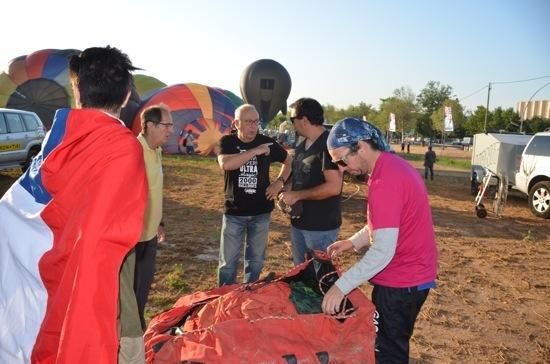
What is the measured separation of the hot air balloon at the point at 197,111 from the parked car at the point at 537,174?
15486mm

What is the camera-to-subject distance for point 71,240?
5.78 ft

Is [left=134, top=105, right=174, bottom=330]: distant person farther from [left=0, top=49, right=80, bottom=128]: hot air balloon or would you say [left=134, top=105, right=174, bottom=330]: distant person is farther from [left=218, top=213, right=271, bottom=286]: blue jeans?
[left=0, top=49, right=80, bottom=128]: hot air balloon

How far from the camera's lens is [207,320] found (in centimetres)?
282

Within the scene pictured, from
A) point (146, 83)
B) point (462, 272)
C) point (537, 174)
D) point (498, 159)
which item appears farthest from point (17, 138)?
point (146, 83)

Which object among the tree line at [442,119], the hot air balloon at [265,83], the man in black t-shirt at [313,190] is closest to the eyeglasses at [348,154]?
the man in black t-shirt at [313,190]

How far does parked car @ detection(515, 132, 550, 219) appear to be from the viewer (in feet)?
35.8

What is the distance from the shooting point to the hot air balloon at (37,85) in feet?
68.9

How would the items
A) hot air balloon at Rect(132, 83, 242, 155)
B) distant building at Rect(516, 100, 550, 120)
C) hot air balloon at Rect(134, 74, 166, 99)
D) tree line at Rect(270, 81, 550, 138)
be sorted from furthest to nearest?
distant building at Rect(516, 100, 550, 120), tree line at Rect(270, 81, 550, 138), hot air balloon at Rect(134, 74, 166, 99), hot air balloon at Rect(132, 83, 242, 155)

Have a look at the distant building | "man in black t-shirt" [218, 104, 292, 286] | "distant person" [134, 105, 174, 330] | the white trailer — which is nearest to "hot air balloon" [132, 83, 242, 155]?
the white trailer

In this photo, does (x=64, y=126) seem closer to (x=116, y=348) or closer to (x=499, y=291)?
(x=116, y=348)

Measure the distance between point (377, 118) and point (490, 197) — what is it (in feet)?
182

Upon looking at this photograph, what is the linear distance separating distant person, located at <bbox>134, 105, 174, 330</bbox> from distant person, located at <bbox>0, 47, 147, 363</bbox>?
→ 137 centimetres

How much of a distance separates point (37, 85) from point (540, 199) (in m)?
21.0

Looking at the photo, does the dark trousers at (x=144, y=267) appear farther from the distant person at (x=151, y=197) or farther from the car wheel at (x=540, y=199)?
the car wheel at (x=540, y=199)
